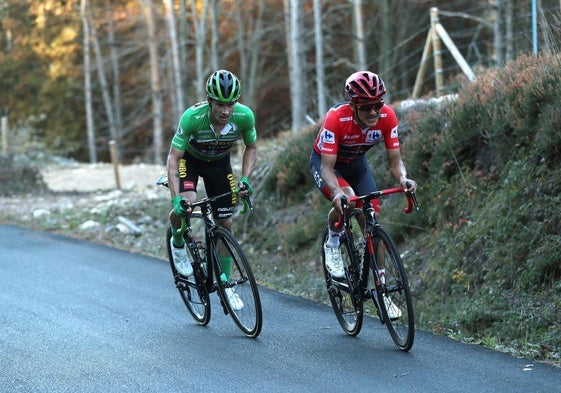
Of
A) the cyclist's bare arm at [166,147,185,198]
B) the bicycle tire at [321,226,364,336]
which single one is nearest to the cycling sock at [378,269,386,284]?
the bicycle tire at [321,226,364,336]

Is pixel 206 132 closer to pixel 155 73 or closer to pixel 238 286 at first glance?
pixel 238 286

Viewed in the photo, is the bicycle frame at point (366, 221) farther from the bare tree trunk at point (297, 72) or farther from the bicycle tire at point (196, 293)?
the bare tree trunk at point (297, 72)

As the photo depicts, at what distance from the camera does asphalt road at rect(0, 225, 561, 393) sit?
6285 mm

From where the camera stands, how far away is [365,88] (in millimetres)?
7035

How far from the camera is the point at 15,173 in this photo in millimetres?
23328

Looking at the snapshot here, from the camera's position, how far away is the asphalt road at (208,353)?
20.6 ft

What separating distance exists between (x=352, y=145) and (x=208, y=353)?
2.12 metres

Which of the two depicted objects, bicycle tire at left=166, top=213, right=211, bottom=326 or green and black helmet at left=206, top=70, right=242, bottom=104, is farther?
bicycle tire at left=166, top=213, right=211, bottom=326

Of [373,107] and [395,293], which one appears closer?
[395,293]

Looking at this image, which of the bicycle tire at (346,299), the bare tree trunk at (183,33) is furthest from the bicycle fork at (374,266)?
the bare tree trunk at (183,33)

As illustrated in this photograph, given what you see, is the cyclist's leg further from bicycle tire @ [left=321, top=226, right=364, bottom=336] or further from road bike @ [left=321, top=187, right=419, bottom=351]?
road bike @ [left=321, top=187, right=419, bottom=351]

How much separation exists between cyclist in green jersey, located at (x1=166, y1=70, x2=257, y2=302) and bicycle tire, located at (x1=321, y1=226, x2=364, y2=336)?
37.5 inches

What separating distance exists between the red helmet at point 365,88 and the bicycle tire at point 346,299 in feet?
4.16

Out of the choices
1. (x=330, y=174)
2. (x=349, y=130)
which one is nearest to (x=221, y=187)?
(x=330, y=174)
